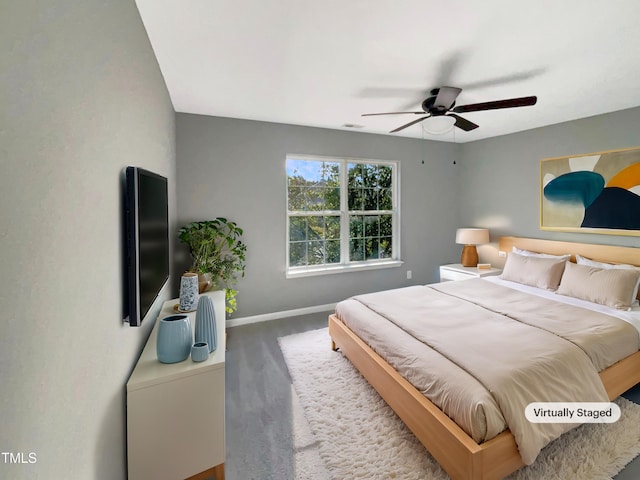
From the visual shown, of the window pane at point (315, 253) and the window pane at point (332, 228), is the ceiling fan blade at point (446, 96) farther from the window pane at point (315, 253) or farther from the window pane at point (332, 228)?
the window pane at point (315, 253)

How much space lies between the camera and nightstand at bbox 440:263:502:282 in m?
4.01

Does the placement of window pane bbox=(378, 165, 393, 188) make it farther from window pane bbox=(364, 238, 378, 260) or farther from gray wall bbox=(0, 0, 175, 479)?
gray wall bbox=(0, 0, 175, 479)

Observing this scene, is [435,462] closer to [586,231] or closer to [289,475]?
[289,475]

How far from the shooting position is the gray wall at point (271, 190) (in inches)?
129

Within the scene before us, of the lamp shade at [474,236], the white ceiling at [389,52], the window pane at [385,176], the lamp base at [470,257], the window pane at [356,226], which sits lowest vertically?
the lamp base at [470,257]

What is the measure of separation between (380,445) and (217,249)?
2.42m

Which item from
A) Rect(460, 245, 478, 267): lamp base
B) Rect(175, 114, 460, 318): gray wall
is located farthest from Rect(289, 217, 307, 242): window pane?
Rect(460, 245, 478, 267): lamp base

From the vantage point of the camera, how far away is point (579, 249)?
3352mm

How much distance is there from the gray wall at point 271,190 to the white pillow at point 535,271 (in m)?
1.36

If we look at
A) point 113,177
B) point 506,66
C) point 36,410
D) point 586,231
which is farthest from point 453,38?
point 586,231

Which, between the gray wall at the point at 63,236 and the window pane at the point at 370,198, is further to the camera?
the window pane at the point at 370,198

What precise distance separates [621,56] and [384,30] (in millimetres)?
1766

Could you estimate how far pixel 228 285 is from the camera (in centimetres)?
345

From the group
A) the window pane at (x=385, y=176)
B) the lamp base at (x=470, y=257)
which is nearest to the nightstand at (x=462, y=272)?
the lamp base at (x=470, y=257)
